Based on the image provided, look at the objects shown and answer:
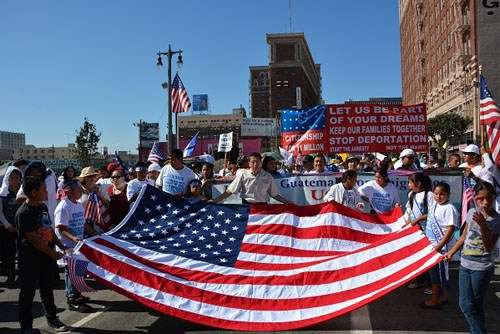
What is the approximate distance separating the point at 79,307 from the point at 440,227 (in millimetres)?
4695

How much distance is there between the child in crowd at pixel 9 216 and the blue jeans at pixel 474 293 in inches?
271

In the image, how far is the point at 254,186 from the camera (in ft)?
26.1

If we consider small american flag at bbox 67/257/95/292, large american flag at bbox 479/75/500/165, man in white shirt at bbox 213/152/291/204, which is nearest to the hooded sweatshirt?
small american flag at bbox 67/257/95/292

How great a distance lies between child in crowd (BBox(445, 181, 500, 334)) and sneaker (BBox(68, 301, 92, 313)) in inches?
180

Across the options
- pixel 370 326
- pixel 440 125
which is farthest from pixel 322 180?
pixel 440 125

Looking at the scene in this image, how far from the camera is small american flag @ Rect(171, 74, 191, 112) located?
2431 centimetres

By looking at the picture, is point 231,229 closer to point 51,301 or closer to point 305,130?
point 51,301

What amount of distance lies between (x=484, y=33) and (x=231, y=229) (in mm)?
→ 41059

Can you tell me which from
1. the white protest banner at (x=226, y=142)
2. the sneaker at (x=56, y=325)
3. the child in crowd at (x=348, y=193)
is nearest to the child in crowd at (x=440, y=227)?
the child in crowd at (x=348, y=193)

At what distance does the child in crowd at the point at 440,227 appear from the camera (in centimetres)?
605

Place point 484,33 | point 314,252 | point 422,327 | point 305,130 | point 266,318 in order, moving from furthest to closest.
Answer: point 484,33 → point 305,130 → point 314,252 → point 422,327 → point 266,318

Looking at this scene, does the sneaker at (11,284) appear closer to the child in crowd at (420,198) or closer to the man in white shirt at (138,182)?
the man in white shirt at (138,182)

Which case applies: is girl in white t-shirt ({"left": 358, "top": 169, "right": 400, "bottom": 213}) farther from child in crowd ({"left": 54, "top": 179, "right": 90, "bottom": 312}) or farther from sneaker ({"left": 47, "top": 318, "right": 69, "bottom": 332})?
sneaker ({"left": 47, "top": 318, "right": 69, "bottom": 332})

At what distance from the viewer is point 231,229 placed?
666 cm
